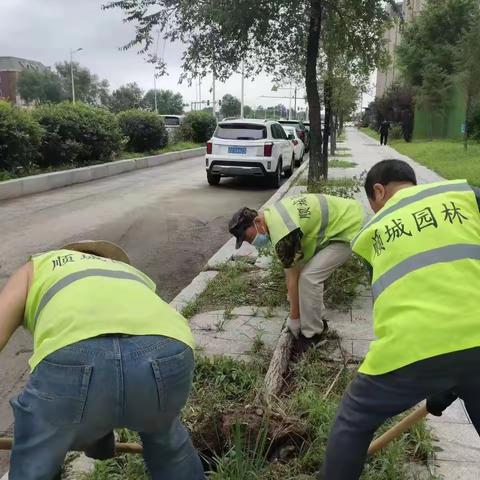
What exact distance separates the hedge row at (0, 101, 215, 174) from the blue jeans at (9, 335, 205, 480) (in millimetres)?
10936

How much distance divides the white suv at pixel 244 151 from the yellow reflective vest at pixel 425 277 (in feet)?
37.8

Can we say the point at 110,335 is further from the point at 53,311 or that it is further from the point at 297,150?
the point at 297,150

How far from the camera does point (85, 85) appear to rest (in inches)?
3063

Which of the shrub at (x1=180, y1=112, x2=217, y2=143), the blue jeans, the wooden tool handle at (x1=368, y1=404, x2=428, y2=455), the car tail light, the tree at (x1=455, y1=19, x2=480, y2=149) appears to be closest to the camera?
the blue jeans

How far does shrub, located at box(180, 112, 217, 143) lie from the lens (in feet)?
92.3

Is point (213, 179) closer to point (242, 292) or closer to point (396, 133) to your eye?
point (242, 292)

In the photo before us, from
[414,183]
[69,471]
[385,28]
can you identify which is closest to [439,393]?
[414,183]

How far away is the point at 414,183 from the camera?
2396 millimetres

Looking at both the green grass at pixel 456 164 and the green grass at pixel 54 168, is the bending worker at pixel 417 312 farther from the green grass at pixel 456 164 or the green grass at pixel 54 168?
the green grass at pixel 54 168

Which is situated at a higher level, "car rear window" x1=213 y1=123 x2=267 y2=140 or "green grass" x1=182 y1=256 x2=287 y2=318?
"car rear window" x1=213 y1=123 x2=267 y2=140

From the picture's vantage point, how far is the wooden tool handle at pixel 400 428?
2438 mm

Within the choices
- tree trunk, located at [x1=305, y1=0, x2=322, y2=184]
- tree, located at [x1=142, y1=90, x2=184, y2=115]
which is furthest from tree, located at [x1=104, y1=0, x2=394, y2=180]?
tree, located at [x1=142, y1=90, x2=184, y2=115]

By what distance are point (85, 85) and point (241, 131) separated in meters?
69.5

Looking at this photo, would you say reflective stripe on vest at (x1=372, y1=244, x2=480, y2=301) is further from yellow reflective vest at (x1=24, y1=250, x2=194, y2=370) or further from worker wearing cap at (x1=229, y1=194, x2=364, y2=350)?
worker wearing cap at (x1=229, y1=194, x2=364, y2=350)
